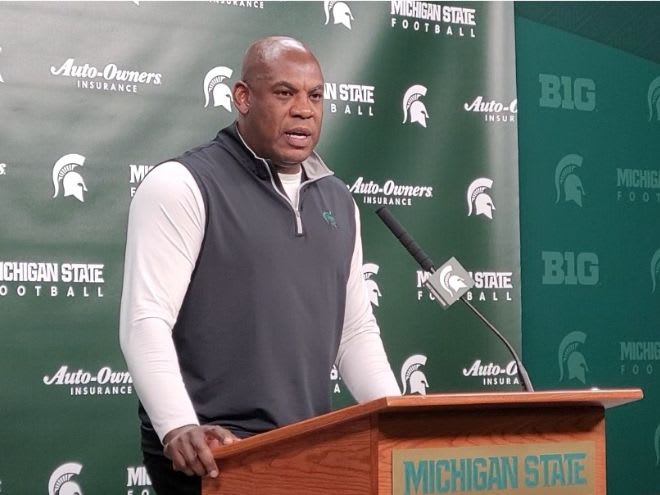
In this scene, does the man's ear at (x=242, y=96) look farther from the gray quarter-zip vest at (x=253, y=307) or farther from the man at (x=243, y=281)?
the gray quarter-zip vest at (x=253, y=307)

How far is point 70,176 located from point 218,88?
665 millimetres

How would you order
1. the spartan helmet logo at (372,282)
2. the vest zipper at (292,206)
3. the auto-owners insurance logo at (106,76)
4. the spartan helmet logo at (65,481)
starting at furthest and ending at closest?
1. the spartan helmet logo at (372,282)
2. the auto-owners insurance logo at (106,76)
3. the spartan helmet logo at (65,481)
4. the vest zipper at (292,206)

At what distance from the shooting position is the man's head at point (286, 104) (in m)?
2.51

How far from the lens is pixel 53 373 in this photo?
366cm

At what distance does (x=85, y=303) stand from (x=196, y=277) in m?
1.48

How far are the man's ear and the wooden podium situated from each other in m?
0.93

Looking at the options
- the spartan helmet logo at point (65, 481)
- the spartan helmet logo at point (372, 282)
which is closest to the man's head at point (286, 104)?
the spartan helmet logo at point (65, 481)

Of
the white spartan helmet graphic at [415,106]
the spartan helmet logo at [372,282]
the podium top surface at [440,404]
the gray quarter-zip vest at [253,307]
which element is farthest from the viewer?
the white spartan helmet graphic at [415,106]

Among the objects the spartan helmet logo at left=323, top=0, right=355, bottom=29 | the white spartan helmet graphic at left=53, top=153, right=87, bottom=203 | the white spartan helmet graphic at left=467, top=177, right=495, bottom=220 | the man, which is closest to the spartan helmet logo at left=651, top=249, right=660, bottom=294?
the white spartan helmet graphic at left=467, top=177, right=495, bottom=220

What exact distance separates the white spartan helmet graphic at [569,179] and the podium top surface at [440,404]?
3055 millimetres

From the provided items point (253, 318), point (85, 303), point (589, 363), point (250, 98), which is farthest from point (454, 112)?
point (253, 318)

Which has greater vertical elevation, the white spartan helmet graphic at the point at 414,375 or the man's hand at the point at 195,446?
the white spartan helmet graphic at the point at 414,375

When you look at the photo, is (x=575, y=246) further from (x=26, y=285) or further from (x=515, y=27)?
(x=26, y=285)

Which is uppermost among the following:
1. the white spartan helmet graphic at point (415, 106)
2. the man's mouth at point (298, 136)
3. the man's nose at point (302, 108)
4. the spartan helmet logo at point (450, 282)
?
the white spartan helmet graphic at point (415, 106)
